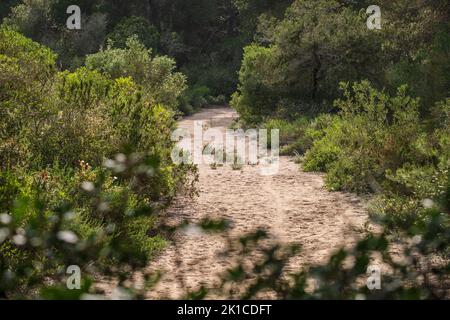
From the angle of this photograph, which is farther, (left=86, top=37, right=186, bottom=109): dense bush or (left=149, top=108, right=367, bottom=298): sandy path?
(left=86, top=37, right=186, bottom=109): dense bush

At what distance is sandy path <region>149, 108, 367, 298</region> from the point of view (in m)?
7.55

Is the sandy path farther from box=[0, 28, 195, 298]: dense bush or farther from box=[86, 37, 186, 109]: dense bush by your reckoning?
box=[86, 37, 186, 109]: dense bush

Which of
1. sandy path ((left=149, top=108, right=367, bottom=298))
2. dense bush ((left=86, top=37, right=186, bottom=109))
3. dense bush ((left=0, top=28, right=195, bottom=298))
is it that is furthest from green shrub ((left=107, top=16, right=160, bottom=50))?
sandy path ((left=149, top=108, right=367, bottom=298))

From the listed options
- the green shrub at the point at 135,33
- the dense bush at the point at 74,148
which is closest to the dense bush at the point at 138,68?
the dense bush at the point at 74,148

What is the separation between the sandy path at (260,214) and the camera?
755 cm

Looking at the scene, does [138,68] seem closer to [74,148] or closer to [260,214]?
[74,148]

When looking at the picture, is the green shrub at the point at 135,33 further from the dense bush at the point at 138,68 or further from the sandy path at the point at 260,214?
the sandy path at the point at 260,214

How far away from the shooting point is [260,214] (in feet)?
33.6

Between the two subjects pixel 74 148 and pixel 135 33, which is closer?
pixel 74 148

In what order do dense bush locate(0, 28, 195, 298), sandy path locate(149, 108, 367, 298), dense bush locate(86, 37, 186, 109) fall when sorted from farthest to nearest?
dense bush locate(86, 37, 186, 109) → sandy path locate(149, 108, 367, 298) → dense bush locate(0, 28, 195, 298)

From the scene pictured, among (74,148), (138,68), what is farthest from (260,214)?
(138,68)

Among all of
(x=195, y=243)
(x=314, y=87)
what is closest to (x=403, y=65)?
(x=314, y=87)
